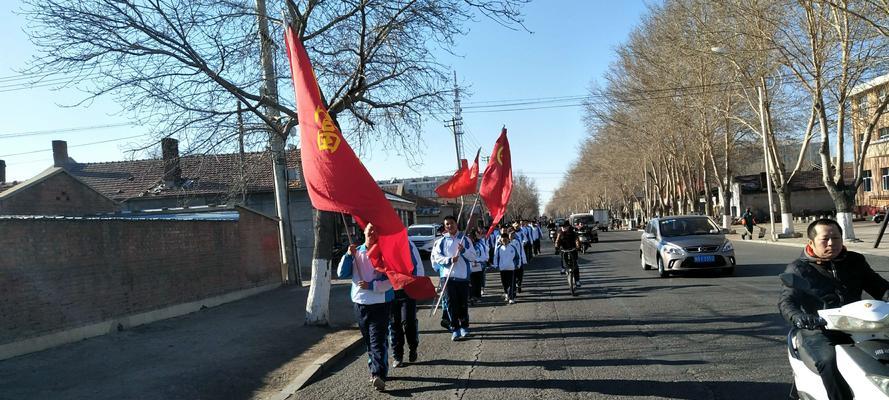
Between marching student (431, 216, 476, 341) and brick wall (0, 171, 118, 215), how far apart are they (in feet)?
51.2

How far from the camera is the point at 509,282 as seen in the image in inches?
500

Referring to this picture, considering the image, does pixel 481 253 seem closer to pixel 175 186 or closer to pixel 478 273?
pixel 478 273

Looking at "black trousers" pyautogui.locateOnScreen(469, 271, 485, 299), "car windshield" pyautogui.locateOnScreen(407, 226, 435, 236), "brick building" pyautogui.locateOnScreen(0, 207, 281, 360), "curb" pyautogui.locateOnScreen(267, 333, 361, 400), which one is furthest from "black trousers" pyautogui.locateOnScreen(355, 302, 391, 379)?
"car windshield" pyautogui.locateOnScreen(407, 226, 435, 236)

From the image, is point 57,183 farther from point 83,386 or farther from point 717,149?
point 717,149

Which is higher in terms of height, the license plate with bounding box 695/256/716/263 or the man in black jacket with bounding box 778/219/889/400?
the man in black jacket with bounding box 778/219/889/400

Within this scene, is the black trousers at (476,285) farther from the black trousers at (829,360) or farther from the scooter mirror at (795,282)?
the black trousers at (829,360)

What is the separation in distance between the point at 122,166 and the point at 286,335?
94.1 feet

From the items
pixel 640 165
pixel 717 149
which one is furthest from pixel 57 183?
pixel 640 165

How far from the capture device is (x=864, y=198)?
1989 inches

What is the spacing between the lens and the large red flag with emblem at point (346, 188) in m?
6.30

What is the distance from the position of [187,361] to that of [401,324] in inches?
104

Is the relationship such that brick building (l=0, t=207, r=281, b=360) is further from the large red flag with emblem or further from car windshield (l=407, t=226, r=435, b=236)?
car windshield (l=407, t=226, r=435, b=236)

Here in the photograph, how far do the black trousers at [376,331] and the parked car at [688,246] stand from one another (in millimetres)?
10440

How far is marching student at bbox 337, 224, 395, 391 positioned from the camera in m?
6.34
